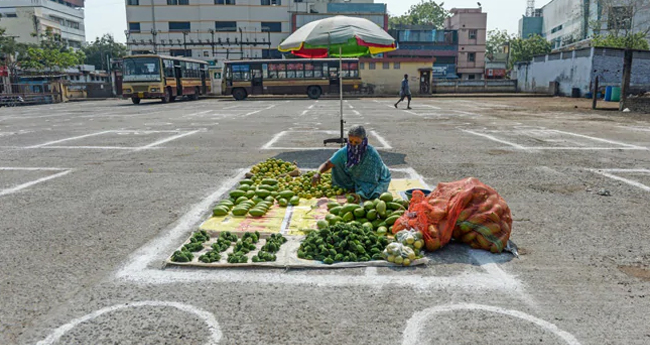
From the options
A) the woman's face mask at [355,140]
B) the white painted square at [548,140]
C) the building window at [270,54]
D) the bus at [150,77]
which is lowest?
the white painted square at [548,140]

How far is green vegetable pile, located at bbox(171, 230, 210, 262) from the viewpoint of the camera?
3904mm

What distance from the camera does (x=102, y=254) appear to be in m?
4.21

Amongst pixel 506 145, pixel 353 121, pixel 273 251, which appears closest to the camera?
pixel 273 251

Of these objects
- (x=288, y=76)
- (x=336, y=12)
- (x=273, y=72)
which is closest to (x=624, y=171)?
(x=288, y=76)

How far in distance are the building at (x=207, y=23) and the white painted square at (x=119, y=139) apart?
50344 millimetres

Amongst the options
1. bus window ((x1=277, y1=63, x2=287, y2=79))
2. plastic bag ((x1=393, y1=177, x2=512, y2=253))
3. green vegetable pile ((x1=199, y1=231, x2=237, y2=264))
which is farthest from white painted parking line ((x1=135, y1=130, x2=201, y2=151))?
bus window ((x1=277, y1=63, x2=287, y2=79))

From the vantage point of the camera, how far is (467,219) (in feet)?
14.1

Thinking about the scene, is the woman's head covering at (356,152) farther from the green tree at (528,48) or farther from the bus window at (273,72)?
the green tree at (528,48)

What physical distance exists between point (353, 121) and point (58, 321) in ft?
50.9

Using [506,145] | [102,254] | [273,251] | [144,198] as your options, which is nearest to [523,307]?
[273,251]

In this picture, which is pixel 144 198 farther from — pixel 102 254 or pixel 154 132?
pixel 154 132

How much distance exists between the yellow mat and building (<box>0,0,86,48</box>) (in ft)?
250

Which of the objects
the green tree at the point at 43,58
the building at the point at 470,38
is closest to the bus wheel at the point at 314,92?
the green tree at the point at 43,58

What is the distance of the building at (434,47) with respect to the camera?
6762 cm
